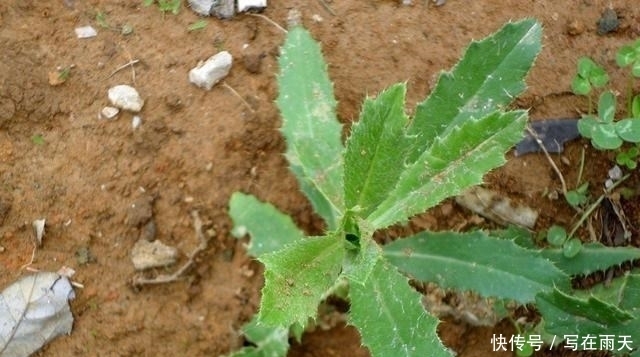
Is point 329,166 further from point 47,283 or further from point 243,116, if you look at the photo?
point 47,283

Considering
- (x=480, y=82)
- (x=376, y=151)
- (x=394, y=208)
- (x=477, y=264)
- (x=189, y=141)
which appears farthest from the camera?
(x=189, y=141)

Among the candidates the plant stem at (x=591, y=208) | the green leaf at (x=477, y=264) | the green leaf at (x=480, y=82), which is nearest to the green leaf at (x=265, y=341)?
the green leaf at (x=477, y=264)

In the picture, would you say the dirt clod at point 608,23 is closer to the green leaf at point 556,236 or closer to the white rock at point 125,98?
the green leaf at point 556,236

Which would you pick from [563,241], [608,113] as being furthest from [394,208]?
[608,113]

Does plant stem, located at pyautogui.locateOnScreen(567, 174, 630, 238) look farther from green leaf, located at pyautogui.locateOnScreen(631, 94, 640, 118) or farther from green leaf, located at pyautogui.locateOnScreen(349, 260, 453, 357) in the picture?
green leaf, located at pyautogui.locateOnScreen(349, 260, 453, 357)

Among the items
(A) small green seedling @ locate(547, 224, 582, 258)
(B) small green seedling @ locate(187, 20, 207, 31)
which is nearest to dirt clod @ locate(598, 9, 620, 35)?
(A) small green seedling @ locate(547, 224, 582, 258)

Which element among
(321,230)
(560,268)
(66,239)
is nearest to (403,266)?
(321,230)

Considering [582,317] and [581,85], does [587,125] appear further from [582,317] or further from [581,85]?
[582,317]
